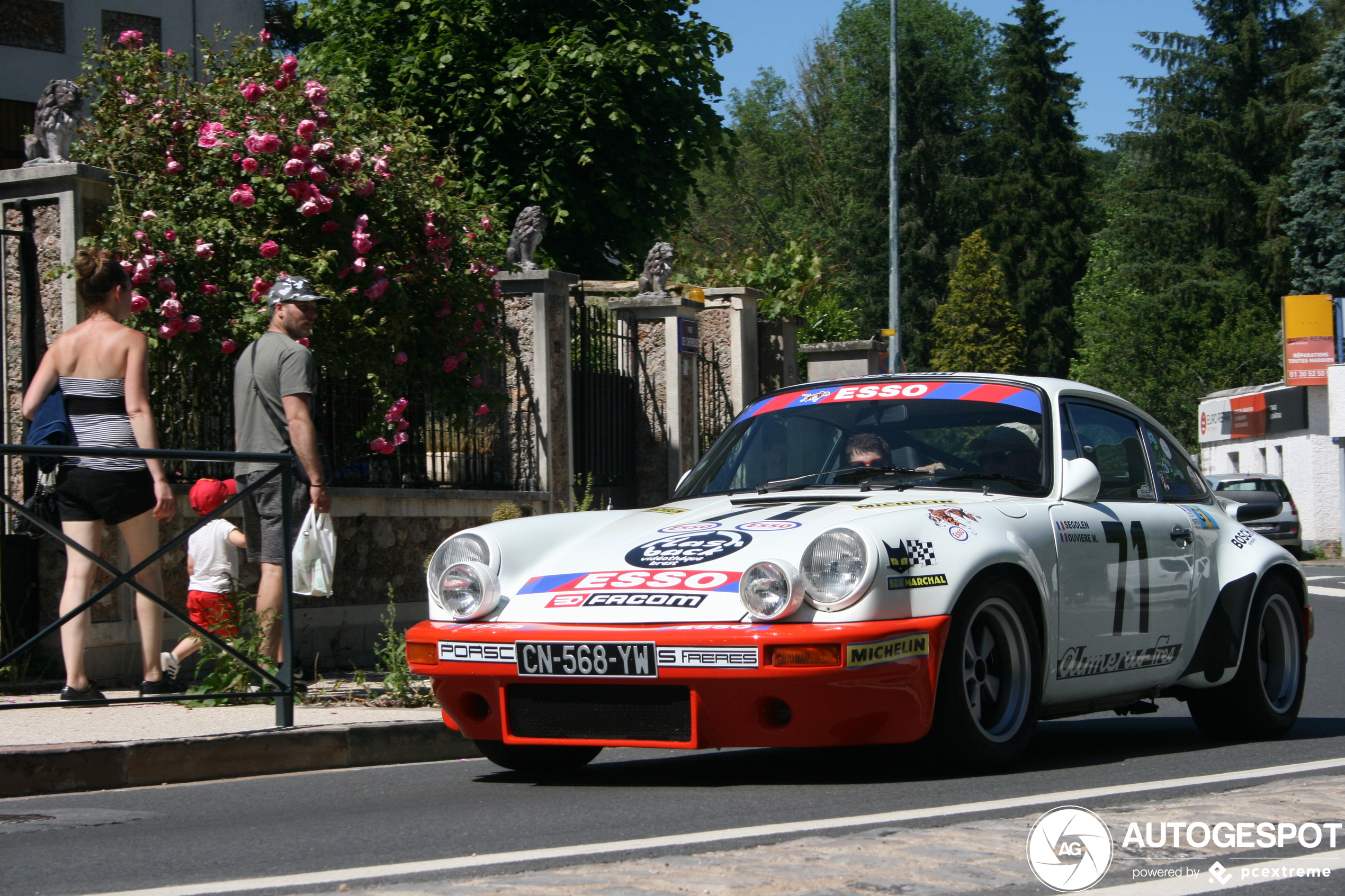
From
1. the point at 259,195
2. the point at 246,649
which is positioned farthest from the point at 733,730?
the point at 259,195

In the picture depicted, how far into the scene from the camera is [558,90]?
724 inches

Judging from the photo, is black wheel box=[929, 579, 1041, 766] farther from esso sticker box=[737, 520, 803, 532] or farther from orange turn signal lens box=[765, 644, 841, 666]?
esso sticker box=[737, 520, 803, 532]

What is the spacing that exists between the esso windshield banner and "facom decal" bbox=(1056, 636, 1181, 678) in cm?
105

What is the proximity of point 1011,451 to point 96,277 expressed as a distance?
435cm

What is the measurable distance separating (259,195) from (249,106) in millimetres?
700

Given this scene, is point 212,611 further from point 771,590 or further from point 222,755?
point 771,590

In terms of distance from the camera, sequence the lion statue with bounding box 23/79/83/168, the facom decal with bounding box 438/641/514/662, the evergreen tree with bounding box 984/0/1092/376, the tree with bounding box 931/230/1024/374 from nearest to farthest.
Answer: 1. the facom decal with bounding box 438/641/514/662
2. the lion statue with bounding box 23/79/83/168
3. the tree with bounding box 931/230/1024/374
4. the evergreen tree with bounding box 984/0/1092/376

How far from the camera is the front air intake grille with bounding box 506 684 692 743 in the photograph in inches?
210

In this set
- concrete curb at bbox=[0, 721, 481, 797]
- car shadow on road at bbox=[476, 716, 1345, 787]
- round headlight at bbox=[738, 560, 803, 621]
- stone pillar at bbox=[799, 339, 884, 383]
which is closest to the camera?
round headlight at bbox=[738, 560, 803, 621]

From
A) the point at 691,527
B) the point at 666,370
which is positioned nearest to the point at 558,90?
the point at 666,370

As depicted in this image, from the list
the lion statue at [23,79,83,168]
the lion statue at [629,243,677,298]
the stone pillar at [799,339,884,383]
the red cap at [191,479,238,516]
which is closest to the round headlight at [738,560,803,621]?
the red cap at [191,479,238,516]

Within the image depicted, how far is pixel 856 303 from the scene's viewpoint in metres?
71.0

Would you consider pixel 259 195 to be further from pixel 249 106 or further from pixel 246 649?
pixel 246 649

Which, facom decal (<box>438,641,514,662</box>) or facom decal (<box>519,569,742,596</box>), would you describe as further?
facom decal (<box>438,641,514,662</box>)
